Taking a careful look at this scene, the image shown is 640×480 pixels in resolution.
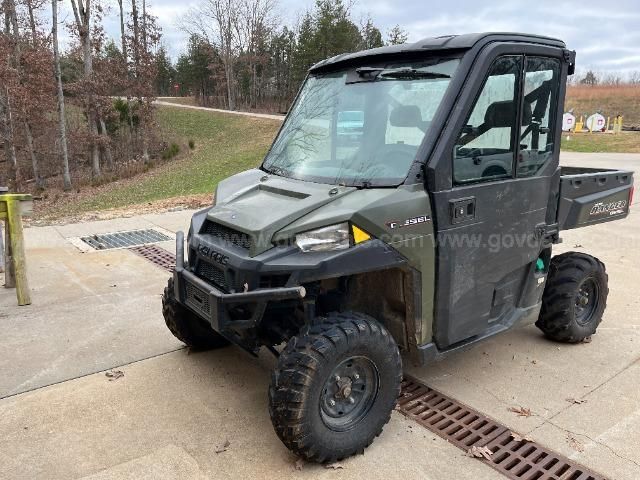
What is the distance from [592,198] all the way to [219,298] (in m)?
2.98

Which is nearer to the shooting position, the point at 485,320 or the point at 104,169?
the point at 485,320

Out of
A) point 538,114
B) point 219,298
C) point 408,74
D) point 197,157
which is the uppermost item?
point 408,74

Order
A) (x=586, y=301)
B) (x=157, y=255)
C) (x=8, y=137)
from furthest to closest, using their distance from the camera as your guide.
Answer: (x=8, y=137), (x=157, y=255), (x=586, y=301)

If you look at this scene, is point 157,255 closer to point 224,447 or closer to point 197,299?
point 197,299

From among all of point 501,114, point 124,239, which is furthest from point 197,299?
point 124,239

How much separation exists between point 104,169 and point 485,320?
26.8m

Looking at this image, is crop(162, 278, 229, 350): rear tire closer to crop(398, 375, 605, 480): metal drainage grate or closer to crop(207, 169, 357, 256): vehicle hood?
crop(207, 169, 357, 256): vehicle hood

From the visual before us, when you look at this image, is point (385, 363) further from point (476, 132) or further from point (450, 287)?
point (476, 132)

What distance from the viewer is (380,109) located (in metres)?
3.11

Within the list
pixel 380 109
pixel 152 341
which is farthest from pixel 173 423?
pixel 380 109

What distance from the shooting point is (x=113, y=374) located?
3.64 meters

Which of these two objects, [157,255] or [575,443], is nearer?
[575,443]

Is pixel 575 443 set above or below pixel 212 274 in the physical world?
below

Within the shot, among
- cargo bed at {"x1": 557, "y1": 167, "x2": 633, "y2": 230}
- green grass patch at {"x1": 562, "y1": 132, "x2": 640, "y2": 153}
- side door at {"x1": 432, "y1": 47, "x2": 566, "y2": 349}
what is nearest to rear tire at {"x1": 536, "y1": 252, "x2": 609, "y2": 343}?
cargo bed at {"x1": 557, "y1": 167, "x2": 633, "y2": 230}
